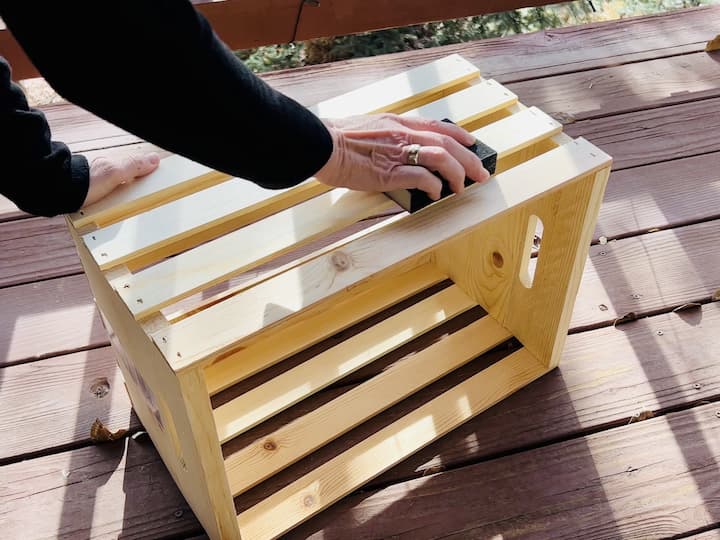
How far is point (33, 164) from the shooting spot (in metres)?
0.99

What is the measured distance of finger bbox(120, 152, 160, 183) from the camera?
1096 mm

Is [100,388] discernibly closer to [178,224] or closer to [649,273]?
[178,224]

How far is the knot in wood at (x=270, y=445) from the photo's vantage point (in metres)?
1.28

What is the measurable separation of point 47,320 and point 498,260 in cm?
90

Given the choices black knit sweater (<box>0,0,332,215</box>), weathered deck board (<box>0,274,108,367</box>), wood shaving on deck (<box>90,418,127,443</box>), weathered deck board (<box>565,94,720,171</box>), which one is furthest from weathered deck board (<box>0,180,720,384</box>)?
black knit sweater (<box>0,0,332,215</box>)

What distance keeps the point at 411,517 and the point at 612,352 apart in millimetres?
525

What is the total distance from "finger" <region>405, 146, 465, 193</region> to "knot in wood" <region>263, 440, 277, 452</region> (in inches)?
22.1

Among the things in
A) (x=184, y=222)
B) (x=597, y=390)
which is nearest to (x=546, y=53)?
(x=597, y=390)

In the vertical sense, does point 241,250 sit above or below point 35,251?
below

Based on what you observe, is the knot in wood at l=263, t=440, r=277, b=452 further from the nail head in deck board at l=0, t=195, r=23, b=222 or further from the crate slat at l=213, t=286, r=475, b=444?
the nail head in deck board at l=0, t=195, r=23, b=222

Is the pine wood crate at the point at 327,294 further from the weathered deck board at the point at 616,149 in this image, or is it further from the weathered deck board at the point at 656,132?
the weathered deck board at the point at 656,132

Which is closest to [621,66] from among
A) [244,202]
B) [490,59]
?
[490,59]

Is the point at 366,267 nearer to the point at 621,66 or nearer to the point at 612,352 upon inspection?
the point at 612,352

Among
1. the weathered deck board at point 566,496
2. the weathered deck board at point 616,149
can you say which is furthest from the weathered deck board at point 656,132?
the weathered deck board at point 566,496
